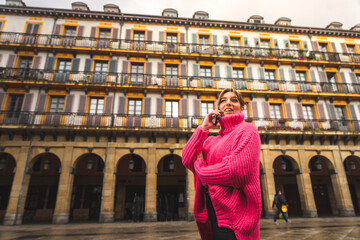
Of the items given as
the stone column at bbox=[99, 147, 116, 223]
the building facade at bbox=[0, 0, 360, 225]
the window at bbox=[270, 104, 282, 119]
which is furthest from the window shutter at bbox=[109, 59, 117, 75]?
the window at bbox=[270, 104, 282, 119]

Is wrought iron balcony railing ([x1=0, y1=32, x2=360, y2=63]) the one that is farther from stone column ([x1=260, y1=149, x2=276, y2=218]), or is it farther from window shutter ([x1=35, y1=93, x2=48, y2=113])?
stone column ([x1=260, y1=149, x2=276, y2=218])

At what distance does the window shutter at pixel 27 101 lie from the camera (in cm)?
1565

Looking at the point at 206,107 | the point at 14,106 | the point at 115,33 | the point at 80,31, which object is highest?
the point at 115,33

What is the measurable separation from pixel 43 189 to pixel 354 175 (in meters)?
26.5

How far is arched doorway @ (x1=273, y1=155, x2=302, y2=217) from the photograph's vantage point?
1859 cm

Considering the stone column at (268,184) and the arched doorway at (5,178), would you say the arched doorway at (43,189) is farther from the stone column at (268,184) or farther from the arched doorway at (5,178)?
the stone column at (268,184)

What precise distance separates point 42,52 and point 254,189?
67.3 feet

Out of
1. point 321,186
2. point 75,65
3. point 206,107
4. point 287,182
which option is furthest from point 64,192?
point 321,186

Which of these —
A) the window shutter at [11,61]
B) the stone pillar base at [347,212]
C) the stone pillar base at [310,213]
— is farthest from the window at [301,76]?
the window shutter at [11,61]

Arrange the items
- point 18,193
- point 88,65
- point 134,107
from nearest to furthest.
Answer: point 18,193
point 134,107
point 88,65

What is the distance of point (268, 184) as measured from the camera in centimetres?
1561

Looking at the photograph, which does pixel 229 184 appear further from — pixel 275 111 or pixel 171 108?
pixel 275 111

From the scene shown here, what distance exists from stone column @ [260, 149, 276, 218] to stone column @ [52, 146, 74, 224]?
43.0ft

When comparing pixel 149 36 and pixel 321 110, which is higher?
pixel 149 36
